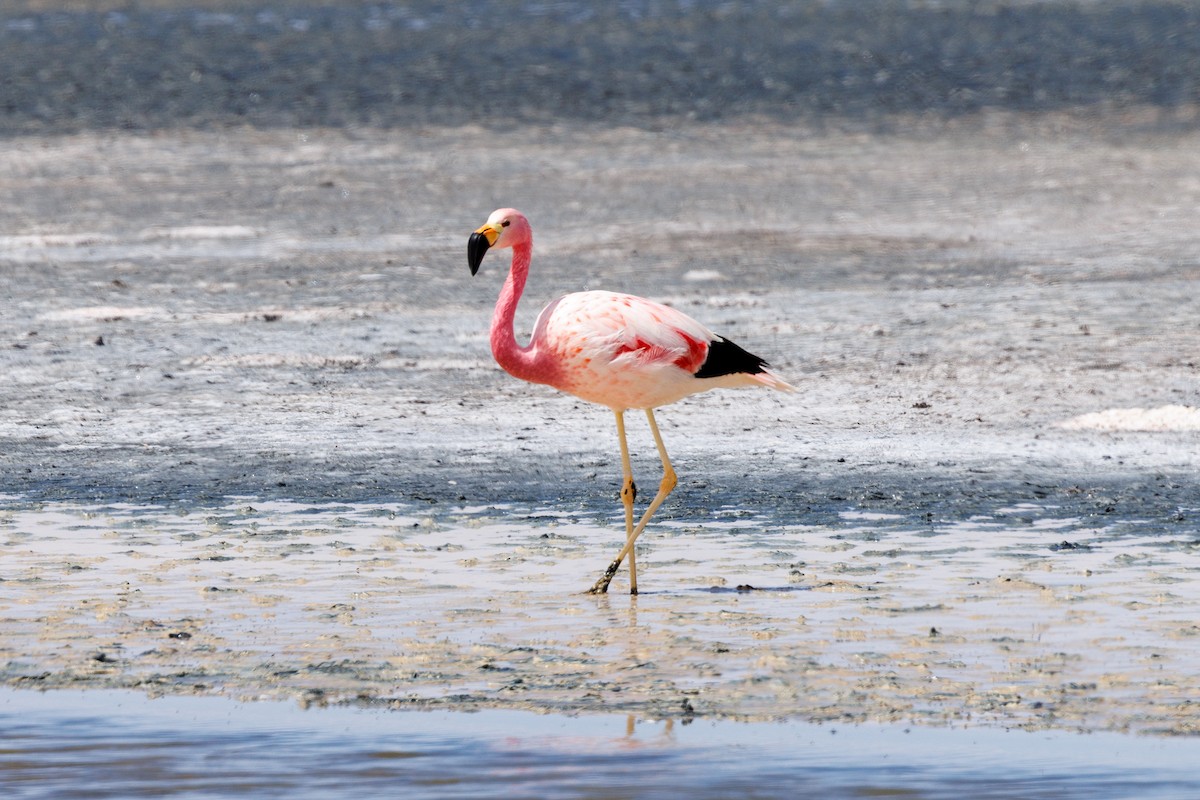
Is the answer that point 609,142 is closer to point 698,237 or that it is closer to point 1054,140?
point 1054,140

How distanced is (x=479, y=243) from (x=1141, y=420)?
3.76m

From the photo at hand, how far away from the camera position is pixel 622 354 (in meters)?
7.28

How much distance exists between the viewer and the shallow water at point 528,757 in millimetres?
4992

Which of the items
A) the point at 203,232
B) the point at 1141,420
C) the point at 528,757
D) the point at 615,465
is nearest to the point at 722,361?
the point at 615,465

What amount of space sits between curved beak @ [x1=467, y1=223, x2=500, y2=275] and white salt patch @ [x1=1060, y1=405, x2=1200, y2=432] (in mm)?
3392

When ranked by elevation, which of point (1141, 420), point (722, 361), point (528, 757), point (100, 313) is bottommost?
point (528, 757)

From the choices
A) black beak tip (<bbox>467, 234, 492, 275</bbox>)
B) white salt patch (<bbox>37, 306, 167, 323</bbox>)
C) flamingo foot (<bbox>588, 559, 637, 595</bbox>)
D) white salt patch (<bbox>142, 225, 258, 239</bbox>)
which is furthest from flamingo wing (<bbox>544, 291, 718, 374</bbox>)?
white salt patch (<bbox>142, 225, 258, 239</bbox>)

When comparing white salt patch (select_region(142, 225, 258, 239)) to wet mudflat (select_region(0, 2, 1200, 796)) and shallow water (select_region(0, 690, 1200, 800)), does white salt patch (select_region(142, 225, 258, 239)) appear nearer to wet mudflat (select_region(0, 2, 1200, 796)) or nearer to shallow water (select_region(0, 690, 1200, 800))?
wet mudflat (select_region(0, 2, 1200, 796))

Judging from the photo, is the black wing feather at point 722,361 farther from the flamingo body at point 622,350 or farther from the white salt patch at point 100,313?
the white salt patch at point 100,313

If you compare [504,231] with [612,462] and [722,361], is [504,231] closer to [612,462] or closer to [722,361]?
[722,361]

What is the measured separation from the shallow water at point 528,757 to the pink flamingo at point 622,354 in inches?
71.1

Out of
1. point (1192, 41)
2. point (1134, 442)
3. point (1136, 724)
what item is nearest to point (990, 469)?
point (1134, 442)

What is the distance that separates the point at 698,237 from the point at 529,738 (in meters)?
11.6

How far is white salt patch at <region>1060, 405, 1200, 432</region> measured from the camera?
982 centimetres
